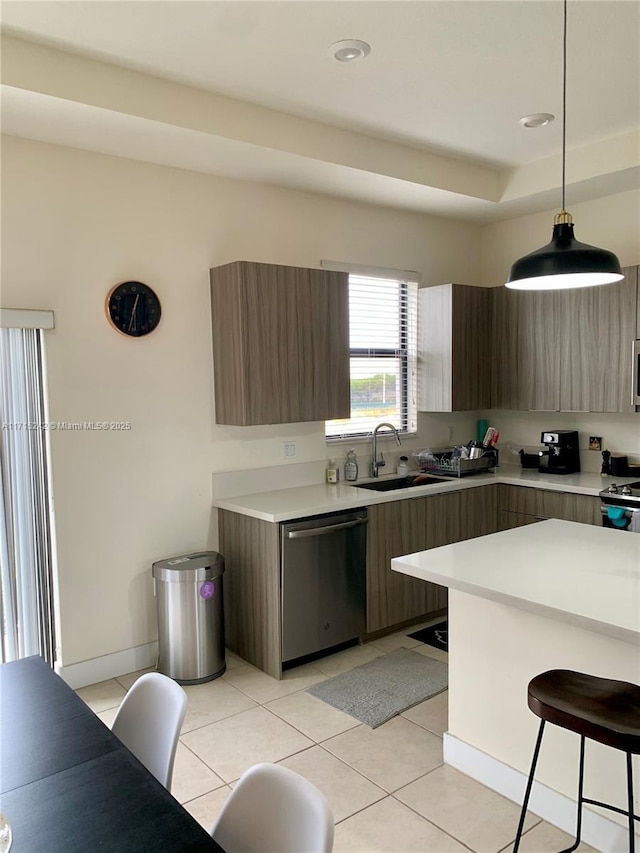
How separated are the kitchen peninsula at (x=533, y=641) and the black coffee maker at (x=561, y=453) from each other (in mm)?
1890

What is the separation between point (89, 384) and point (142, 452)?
0.48 metres

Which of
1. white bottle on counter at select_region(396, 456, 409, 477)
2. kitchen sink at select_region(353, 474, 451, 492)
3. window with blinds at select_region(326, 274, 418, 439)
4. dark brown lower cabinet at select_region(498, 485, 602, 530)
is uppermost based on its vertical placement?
window with blinds at select_region(326, 274, 418, 439)

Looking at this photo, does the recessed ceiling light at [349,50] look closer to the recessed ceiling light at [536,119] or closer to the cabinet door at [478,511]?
the recessed ceiling light at [536,119]

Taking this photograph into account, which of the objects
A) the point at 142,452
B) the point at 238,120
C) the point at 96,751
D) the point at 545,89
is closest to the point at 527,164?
the point at 545,89

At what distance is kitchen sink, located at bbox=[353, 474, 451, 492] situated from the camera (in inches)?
174

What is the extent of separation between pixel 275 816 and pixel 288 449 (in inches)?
116

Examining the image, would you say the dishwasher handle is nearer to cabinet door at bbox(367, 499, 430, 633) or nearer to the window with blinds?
cabinet door at bbox(367, 499, 430, 633)

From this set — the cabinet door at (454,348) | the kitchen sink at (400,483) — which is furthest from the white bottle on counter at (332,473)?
the cabinet door at (454,348)

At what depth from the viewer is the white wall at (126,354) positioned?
3219 millimetres

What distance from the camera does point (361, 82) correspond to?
9.86ft

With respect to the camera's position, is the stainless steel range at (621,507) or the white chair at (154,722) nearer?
the white chair at (154,722)

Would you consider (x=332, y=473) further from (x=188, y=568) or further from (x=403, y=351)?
(x=188, y=568)

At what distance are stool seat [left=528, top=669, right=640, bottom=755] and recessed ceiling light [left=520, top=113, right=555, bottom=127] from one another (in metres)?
2.89

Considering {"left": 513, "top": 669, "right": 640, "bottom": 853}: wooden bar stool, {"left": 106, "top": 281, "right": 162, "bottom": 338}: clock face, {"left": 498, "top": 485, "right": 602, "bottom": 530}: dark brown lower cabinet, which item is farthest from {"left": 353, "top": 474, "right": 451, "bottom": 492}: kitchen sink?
{"left": 513, "top": 669, "right": 640, "bottom": 853}: wooden bar stool
